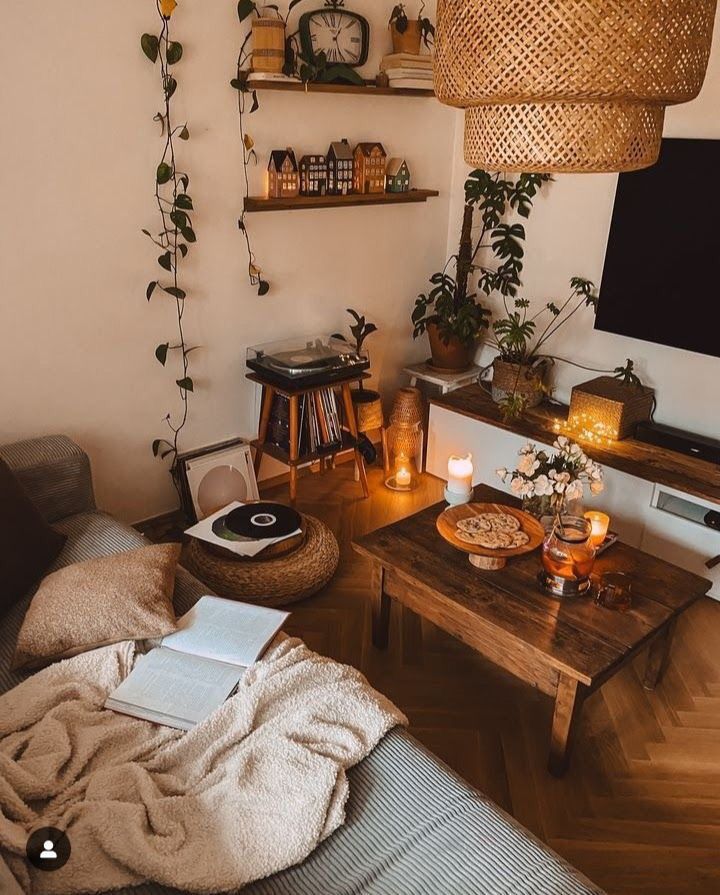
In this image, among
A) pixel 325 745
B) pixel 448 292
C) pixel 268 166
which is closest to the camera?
pixel 325 745

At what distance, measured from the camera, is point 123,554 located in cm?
208

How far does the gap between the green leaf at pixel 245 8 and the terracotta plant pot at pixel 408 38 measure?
70cm

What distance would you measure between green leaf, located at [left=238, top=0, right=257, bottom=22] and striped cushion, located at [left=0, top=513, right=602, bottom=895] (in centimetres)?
244

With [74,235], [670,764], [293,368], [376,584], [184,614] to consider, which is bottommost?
[670,764]

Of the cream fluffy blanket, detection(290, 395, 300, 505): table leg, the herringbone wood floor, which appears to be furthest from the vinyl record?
the cream fluffy blanket

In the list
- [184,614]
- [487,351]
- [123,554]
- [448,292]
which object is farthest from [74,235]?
[487,351]

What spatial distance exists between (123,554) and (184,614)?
234 mm

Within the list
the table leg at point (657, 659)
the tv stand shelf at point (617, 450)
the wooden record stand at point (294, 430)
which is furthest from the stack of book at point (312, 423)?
the table leg at point (657, 659)

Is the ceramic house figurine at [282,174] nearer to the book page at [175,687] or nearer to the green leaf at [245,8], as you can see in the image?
the green leaf at [245,8]

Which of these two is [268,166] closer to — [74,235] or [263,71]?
[263,71]

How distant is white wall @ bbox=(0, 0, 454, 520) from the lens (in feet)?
8.20

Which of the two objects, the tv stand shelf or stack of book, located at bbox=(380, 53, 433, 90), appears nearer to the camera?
the tv stand shelf

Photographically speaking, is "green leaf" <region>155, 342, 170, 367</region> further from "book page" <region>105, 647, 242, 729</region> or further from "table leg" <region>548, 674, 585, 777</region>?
Answer: "table leg" <region>548, 674, 585, 777</region>

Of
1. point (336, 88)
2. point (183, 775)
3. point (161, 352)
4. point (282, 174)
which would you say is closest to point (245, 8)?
point (336, 88)
